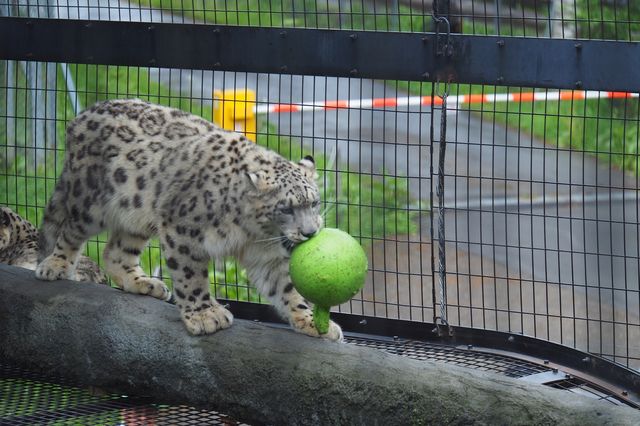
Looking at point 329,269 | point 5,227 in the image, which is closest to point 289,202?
point 329,269

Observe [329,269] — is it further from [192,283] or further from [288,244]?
[192,283]

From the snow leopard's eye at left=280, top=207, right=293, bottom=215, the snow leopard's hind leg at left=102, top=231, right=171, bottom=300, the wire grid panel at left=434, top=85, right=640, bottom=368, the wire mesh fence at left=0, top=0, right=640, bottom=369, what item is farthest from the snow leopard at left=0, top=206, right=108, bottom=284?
the wire grid panel at left=434, top=85, right=640, bottom=368

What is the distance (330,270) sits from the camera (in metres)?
4.38

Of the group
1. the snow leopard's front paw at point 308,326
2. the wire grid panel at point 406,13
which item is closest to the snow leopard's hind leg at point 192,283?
the snow leopard's front paw at point 308,326

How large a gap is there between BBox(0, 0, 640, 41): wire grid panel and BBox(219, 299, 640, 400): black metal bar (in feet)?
5.23

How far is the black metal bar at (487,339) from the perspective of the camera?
5.26 m

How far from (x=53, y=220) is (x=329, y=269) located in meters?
1.96

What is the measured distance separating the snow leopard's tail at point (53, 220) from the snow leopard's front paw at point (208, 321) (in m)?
1.15

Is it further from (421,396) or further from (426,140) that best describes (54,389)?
(426,140)

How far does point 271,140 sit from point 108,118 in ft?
15.4

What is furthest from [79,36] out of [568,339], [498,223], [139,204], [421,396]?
[498,223]

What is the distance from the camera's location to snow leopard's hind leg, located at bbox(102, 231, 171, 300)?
5.56 meters

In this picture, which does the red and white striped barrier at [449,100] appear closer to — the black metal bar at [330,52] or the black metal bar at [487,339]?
the black metal bar at [330,52]

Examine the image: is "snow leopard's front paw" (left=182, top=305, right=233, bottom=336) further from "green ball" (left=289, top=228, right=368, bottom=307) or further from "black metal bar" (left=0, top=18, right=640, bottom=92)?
"black metal bar" (left=0, top=18, right=640, bottom=92)
